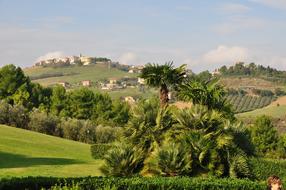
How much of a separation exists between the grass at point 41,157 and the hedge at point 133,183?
12.1 m

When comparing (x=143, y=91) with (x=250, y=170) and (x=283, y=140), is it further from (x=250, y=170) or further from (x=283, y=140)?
(x=250, y=170)

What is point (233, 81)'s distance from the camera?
17700 cm

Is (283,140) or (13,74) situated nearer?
(283,140)

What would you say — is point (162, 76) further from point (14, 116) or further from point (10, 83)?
point (10, 83)

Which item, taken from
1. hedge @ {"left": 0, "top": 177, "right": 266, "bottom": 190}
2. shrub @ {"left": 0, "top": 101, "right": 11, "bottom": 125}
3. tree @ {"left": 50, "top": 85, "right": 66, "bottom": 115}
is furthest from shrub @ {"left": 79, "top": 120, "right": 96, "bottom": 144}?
hedge @ {"left": 0, "top": 177, "right": 266, "bottom": 190}

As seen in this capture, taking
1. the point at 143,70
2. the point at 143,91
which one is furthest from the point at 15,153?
the point at 143,91

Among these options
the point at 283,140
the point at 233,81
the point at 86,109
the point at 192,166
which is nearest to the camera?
the point at 192,166

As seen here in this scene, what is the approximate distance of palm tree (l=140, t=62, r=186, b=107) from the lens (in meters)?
24.9

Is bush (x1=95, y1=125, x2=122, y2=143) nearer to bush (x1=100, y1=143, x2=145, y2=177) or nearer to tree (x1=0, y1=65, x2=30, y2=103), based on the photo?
tree (x1=0, y1=65, x2=30, y2=103)

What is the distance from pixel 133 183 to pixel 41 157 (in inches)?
1021

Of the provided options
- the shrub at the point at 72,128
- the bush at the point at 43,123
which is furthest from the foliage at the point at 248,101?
the bush at the point at 43,123

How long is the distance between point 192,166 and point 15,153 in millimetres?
23457

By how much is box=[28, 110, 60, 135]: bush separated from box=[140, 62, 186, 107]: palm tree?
4347cm

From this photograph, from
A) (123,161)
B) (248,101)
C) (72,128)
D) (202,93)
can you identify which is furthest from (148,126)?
(248,101)
